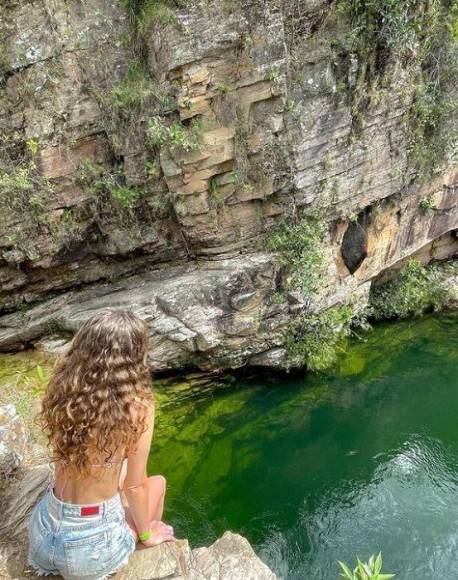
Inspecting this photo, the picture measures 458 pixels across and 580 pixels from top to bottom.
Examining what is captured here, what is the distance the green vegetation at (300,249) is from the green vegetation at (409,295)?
94.5 inches

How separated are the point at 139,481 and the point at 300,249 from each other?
16.7 feet

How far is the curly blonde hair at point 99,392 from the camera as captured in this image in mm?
2385

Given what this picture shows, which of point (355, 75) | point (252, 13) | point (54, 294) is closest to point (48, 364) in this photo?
point (54, 294)

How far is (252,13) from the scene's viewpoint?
599cm

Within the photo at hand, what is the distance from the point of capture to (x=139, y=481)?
2699mm

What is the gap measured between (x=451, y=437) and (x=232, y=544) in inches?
181

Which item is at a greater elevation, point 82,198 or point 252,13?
point 252,13

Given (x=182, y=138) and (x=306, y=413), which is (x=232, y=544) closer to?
(x=306, y=413)

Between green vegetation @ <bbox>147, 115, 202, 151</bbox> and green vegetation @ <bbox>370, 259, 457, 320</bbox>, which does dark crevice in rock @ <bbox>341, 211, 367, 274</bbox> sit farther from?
green vegetation @ <bbox>147, 115, 202, 151</bbox>

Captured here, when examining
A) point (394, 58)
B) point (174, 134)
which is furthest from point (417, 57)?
point (174, 134)

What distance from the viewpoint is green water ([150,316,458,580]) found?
17.2 feet

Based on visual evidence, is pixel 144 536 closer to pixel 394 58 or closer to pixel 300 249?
pixel 300 249

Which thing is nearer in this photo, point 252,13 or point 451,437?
point 252,13

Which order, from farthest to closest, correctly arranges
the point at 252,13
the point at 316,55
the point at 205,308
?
the point at 205,308 < the point at 316,55 < the point at 252,13
